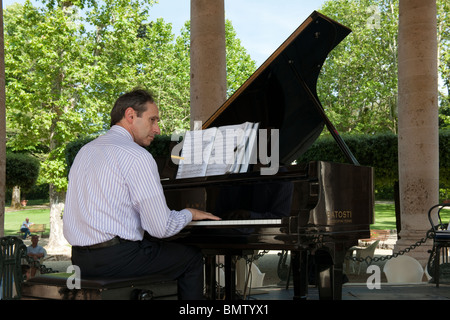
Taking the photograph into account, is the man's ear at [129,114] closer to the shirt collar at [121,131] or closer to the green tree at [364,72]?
the shirt collar at [121,131]

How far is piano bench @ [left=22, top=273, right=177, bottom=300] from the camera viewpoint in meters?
3.84

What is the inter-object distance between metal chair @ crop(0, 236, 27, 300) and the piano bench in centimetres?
173

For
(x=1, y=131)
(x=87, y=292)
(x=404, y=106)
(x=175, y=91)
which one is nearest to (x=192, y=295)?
(x=87, y=292)

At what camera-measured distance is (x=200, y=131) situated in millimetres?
5816

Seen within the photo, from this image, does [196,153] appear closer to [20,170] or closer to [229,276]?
[229,276]

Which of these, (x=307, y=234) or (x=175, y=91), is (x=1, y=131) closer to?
(x=307, y=234)

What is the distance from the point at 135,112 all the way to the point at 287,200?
1.49m

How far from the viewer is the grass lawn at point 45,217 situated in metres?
35.7

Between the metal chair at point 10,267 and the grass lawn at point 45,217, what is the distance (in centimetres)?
2884

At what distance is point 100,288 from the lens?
380 centimetres

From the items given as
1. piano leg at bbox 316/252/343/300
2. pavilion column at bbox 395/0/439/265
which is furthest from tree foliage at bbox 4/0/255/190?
piano leg at bbox 316/252/343/300

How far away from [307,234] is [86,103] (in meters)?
25.4

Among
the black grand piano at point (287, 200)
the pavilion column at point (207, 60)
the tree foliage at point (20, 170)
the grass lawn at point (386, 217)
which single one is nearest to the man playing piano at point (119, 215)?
the black grand piano at point (287, 200)

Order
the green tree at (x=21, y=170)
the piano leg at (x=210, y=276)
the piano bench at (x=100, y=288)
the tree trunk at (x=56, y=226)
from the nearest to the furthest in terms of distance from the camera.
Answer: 1. the piano bench at (x=100, y=288)
2. the piano leg at (x=210, y=276)
3. the green tree at (x=21, y=170)
4. the tree trunk at (x=56, y=226)
